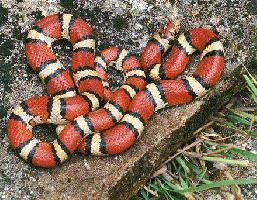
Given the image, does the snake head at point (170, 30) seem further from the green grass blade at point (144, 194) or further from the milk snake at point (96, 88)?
the green grass blade at point (144, 194)

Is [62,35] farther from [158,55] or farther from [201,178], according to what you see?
[201,178]

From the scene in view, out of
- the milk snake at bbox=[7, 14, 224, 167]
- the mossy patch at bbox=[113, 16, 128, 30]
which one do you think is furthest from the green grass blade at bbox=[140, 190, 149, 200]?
the mossy patch at bbox=[113, 16, 128, 30]

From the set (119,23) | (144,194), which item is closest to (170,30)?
(119,23)

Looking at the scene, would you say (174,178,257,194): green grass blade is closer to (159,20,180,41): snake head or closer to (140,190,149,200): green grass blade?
(140,190,149,200): green grass blade

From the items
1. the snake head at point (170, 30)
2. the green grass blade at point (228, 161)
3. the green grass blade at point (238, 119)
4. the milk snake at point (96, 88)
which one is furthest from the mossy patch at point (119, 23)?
the green grass blade at point (228, 161)

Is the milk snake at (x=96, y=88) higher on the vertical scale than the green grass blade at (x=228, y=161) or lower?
higher

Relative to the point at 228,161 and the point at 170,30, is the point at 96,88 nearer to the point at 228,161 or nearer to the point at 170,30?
the point at 170,30

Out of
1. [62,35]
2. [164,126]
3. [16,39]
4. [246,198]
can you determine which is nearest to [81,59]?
[62,35]
